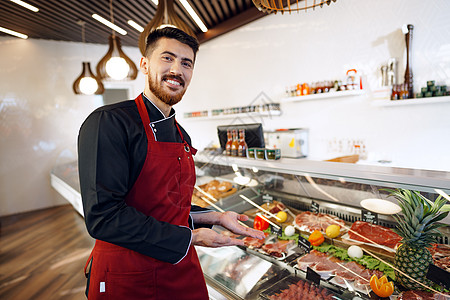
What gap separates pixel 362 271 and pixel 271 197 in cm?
→ 98

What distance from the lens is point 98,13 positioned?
532 cm

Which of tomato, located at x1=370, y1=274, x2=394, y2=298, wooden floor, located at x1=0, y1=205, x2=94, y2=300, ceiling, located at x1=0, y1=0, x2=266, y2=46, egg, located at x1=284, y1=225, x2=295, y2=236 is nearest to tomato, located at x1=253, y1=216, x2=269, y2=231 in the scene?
egg, located at x1=284, y1=225, x2=295, y2=236

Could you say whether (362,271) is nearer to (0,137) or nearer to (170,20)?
(170,20)

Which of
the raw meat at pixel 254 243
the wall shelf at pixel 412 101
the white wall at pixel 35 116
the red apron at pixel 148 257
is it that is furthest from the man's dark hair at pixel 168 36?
the white wall at pixel 35 116

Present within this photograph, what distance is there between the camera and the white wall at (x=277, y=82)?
3705 mm

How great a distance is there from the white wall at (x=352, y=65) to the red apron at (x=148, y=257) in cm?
364

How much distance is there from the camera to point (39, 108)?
6.43 m

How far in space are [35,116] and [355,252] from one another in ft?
23.5

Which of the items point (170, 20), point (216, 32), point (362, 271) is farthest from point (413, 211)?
point (216, 32)

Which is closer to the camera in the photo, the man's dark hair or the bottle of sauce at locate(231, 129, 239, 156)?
the man's dark hair

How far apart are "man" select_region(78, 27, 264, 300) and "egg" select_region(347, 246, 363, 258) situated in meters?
0.89

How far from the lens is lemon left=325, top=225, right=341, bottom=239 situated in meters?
1.98

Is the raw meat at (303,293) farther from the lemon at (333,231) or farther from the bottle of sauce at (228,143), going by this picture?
the bottle of sauce at (228,143)

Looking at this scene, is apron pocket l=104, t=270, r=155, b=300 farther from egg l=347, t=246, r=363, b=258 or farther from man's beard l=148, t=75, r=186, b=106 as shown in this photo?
egg l=347, t=246, r=363, b=258
